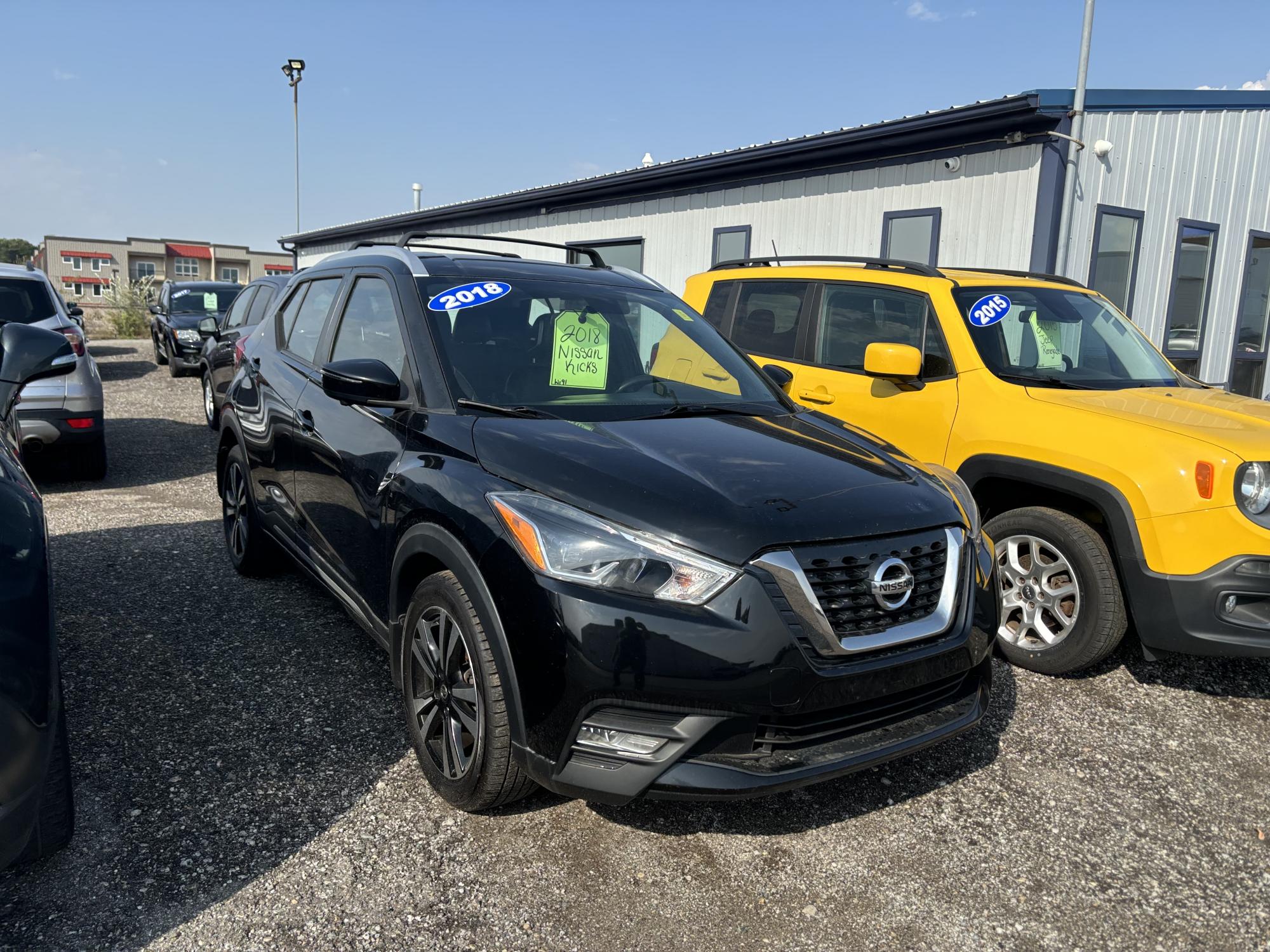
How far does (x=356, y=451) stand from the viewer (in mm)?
3430

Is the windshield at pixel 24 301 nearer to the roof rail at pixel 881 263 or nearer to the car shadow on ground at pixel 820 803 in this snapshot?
the roof rail at pixel 881 263

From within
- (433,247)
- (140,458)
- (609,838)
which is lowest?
(609,838)

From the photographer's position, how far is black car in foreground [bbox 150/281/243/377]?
1562 cm

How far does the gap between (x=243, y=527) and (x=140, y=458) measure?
4727 mm

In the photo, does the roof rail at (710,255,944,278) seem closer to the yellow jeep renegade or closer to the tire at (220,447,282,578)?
the yellow jeep renegade

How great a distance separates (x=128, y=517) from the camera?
6.54 m

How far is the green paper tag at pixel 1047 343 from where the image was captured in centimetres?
478

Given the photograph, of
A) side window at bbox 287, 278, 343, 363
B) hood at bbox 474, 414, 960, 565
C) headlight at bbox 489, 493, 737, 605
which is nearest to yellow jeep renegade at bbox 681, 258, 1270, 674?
Result: hood at bbox 474, 414, 960, 565

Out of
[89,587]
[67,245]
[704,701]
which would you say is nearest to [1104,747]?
[704,701]

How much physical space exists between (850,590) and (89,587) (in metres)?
4.30

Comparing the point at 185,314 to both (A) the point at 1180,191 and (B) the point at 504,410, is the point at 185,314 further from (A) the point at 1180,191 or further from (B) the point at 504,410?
(B) the point at 504,410

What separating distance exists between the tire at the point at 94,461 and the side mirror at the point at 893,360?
6204mm

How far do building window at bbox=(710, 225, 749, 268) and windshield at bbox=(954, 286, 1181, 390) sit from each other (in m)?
6.35

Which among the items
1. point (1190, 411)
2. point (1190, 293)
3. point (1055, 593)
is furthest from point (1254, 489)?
point (1190, 293)
